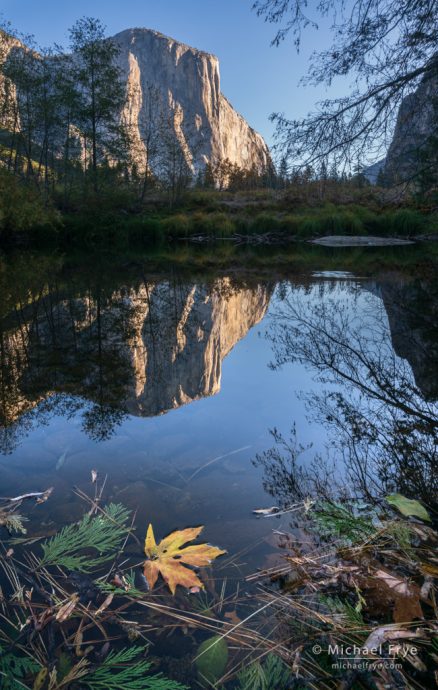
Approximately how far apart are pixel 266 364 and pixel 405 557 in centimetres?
204

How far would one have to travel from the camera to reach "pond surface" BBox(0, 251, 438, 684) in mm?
1453

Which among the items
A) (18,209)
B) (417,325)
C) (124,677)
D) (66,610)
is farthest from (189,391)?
(18,209)

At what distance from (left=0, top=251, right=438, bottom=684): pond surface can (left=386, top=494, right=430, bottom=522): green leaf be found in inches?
4.7

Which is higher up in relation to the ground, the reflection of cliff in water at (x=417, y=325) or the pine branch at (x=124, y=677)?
the reflection of cliff in water at (x=417, y=325)

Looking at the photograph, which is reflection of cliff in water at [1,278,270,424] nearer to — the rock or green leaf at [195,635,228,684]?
green leaf at [195,635,228,684]

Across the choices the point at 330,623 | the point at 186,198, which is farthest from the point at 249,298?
the point at 186,198

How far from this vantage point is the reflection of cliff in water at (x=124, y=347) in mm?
2438

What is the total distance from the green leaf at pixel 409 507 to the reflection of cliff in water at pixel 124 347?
1.29 metres

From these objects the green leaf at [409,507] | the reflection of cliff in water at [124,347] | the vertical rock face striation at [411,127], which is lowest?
the green leaf at [409,507]

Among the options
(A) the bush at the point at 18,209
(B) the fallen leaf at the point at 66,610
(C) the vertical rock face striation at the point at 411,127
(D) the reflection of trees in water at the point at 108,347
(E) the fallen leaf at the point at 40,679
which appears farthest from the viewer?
(A) the bush at the point at 18,209

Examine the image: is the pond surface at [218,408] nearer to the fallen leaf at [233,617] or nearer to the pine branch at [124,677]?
the fallen leaf at [233,617]

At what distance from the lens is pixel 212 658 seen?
87cm

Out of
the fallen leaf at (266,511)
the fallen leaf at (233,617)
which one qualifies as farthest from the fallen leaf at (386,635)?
the fallen leaf at (266,511)

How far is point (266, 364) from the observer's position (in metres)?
3.09
